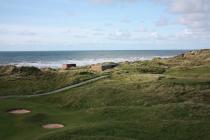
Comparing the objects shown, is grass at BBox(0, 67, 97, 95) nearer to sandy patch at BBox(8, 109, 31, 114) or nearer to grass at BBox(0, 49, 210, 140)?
grass at BBox(0, 49, 210, 140)

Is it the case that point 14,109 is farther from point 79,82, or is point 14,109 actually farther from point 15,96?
point 79,82

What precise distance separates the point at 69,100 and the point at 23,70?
820 inches

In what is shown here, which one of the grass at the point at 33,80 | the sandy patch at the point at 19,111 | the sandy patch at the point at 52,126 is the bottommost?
the sandy patch at the point at 52,126

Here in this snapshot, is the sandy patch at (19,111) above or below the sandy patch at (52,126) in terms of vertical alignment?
above

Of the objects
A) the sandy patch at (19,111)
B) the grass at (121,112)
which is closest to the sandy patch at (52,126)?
the grass at (121,112)

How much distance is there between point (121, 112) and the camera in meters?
33.7

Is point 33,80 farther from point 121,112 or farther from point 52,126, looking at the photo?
point 52,126

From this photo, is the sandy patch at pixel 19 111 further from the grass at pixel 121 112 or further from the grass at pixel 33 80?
the grass at pixel 33 80

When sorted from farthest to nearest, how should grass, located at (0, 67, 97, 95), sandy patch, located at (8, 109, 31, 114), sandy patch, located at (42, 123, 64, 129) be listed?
grass, located at (0, 67, 97, 95)
sandy patch, located at (8, 109, 31, 114)
sandy patch, located at (42, 123, 64, 129)

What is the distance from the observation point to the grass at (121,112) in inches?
1057

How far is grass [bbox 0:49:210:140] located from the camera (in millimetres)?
26844

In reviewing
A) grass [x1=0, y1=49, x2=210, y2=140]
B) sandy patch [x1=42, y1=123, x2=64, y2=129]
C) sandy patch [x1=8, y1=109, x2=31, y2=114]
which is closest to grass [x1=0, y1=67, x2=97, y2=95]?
grass [x1=0, y1=49, x2=210, y2=140]

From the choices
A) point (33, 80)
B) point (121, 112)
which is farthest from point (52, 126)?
point (33, 80)

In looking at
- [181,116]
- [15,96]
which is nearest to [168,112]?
[181,116]
